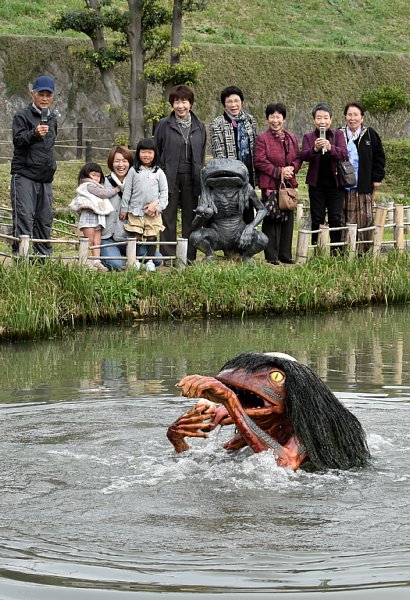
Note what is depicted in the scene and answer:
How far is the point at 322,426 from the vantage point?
7426mm

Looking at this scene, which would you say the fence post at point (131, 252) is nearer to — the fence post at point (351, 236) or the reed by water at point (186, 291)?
the reed by water at point (186, 291)

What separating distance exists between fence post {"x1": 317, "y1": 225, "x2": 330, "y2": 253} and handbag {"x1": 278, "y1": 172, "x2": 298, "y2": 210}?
0.49 m

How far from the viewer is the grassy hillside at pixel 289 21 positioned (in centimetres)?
3959

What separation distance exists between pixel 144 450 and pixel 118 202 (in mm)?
7699

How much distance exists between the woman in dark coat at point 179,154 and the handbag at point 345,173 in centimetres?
169

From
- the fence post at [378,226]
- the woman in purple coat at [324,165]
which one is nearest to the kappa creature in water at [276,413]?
the woman in purple coat at [324,165]

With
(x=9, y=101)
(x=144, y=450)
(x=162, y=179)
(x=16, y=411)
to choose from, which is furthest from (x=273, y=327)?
(x=9, y=101)

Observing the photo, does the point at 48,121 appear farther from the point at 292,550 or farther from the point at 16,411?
the point at 292,550

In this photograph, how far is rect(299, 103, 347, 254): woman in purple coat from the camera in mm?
16062

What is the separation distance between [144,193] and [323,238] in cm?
257

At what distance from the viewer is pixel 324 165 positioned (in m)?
16.5

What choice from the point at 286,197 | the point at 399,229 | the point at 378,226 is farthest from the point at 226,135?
the point at 399,229

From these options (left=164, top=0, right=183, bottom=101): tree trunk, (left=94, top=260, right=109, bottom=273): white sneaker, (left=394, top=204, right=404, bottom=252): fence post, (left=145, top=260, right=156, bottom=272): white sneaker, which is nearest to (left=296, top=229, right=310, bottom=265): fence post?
(left=394, top=204, right=404, bottom=252): fence post

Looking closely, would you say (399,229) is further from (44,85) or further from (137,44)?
(137,44)
